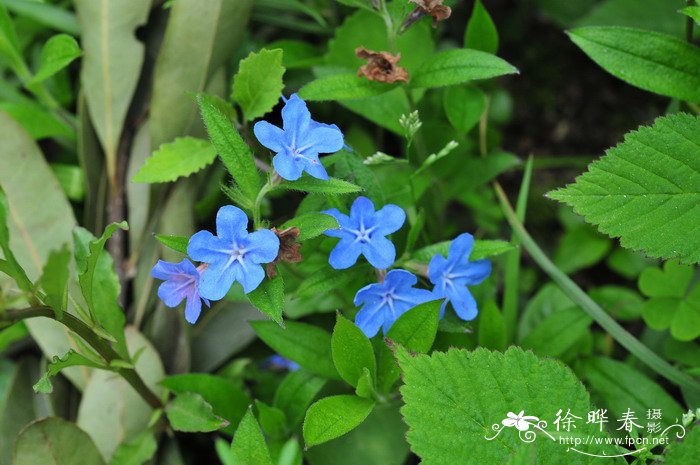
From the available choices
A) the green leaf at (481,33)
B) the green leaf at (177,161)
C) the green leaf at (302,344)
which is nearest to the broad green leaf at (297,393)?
the green leaf at (302,344)

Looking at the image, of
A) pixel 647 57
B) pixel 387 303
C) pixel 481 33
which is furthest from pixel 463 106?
pixel 387 303

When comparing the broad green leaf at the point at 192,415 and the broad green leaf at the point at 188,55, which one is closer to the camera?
the broad green leaf at the point at 192,415

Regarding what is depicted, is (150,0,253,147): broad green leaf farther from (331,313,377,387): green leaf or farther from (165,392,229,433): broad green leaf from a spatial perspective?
(331,313,377,387): green leaf

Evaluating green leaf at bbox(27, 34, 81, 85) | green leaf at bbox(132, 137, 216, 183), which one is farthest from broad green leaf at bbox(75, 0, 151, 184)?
green leaf at bbox(132, 137, 216, 183)

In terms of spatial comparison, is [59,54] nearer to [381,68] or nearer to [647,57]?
[381,68]

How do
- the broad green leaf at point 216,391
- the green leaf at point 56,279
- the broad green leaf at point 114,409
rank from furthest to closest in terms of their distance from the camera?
the broad green leaf at point 114,409, the broad green leaf at point 216,391, the green leaf at point 56,279

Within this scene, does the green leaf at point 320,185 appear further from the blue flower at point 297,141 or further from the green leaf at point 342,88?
the green leaf at point 342,88
